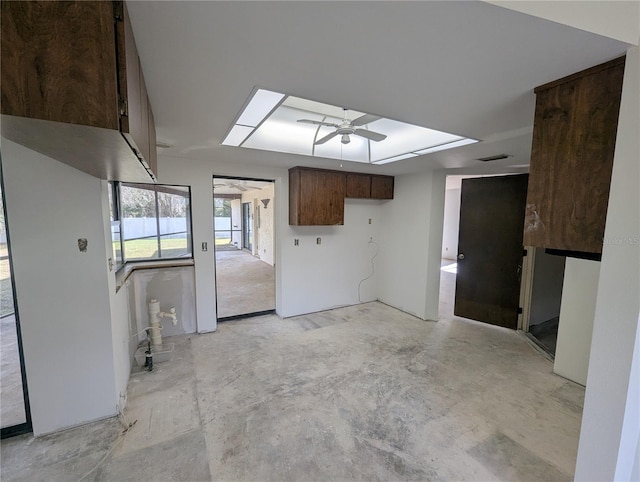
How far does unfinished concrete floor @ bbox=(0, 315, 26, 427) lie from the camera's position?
6.10 feet

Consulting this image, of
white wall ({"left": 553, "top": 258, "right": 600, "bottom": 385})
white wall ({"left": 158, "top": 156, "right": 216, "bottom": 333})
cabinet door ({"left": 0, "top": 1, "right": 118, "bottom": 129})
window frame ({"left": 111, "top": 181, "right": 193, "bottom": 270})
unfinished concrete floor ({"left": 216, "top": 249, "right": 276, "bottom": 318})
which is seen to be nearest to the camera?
cabinet door ({"left": 0, "top": 1, "right": 118, "bottom": 129})

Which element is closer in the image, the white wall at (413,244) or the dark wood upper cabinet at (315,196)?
the dark wood upper cabinet at (315,196)

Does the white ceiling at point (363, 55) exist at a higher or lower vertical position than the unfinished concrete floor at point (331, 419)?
higher

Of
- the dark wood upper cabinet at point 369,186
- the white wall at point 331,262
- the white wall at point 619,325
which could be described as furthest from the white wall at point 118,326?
the dark wood upper cabinet at point 369,186

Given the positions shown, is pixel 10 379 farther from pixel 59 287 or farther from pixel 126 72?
pixel 126 72

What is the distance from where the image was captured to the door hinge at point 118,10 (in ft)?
2.64

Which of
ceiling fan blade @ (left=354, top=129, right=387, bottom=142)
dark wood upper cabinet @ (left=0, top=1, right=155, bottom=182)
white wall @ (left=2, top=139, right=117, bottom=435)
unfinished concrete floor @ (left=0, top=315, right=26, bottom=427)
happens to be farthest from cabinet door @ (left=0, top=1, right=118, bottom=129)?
unfinished concrete floor @ (left=0, top=315, right=26, bottom=427)

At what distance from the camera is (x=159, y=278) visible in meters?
3.21

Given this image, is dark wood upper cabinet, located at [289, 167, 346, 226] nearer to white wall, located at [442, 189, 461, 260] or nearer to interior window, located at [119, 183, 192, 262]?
interior window, located at [119, 183, 192, 262]

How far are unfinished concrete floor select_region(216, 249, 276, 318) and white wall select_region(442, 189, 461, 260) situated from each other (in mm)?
6198

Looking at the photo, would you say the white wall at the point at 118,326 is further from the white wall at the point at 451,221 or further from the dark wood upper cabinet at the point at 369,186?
the white wall at the point at 451,221

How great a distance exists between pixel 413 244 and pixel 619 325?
10.00ft

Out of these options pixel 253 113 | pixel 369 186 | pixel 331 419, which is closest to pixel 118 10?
pixel 253 113

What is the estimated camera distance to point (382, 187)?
4324mm
